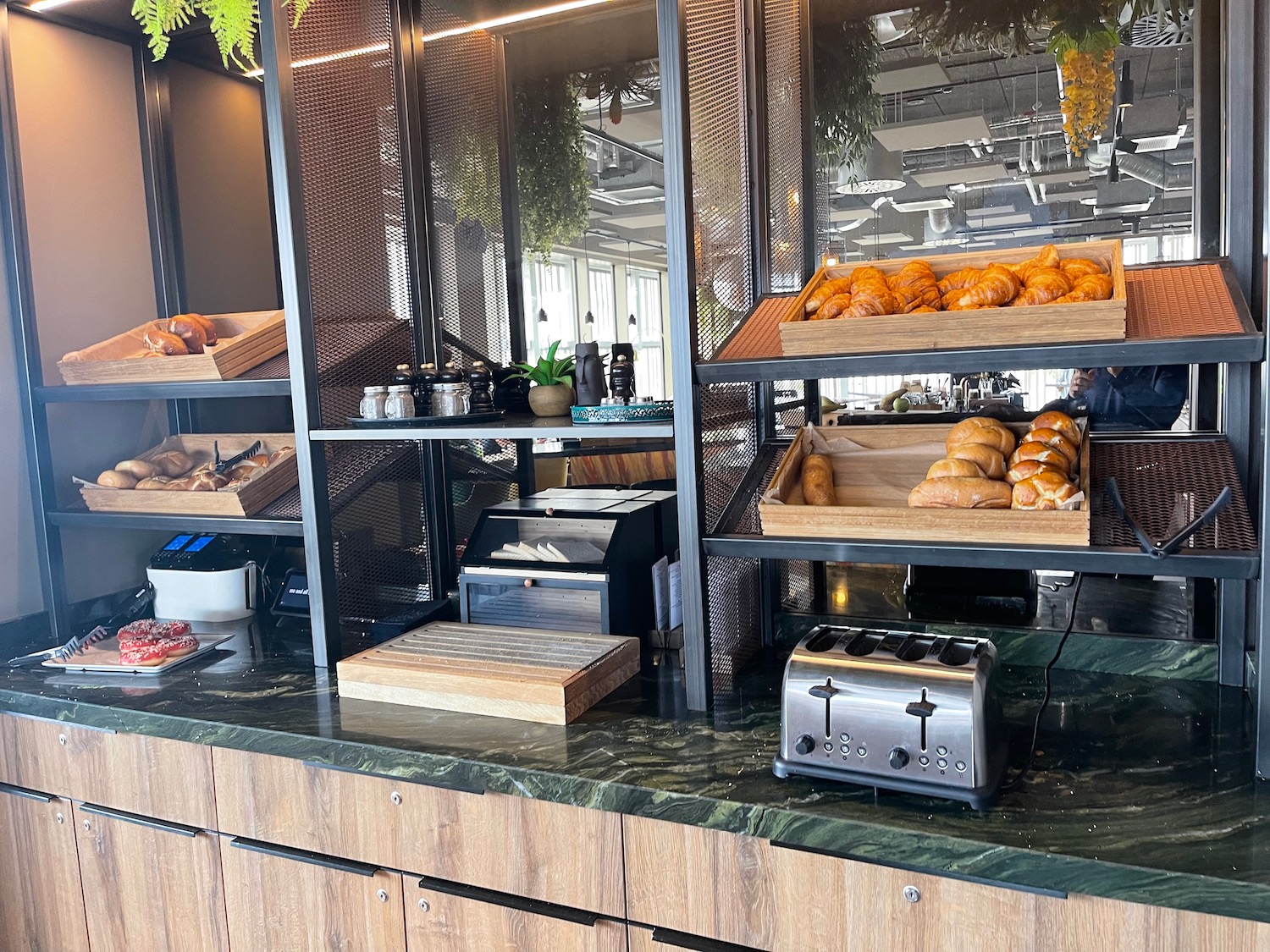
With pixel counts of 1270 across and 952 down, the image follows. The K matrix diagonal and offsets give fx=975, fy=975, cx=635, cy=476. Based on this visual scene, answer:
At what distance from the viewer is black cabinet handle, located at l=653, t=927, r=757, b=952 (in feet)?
5.05

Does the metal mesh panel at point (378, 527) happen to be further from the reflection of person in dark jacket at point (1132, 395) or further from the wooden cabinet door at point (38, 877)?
the reflection of person in dark jacket at point (1132, 395)

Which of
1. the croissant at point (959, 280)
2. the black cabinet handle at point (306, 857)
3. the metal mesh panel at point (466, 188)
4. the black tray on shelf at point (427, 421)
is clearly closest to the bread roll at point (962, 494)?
the croissant at point (959, 280)

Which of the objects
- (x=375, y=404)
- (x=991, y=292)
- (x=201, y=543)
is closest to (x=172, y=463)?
(x=201, y=543)

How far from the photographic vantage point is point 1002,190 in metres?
1.95

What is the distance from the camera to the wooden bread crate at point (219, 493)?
236 centimetres

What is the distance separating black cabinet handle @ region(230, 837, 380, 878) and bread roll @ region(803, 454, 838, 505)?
3.55ft

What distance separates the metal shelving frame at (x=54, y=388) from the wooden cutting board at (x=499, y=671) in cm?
43

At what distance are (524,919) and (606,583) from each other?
70 centimetres

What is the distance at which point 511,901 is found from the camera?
171 centimetres

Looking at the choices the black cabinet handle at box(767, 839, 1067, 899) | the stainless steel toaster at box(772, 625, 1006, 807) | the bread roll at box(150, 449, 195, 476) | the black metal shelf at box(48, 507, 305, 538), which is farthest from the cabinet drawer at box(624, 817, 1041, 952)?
the bread roll at box(150, 449, 195, 476)

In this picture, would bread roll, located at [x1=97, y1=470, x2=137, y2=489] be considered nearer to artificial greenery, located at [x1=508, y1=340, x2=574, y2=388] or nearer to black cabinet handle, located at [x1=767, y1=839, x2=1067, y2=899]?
artificial greenery, located at [x1=508, y1=340, x2=574, y2=388]

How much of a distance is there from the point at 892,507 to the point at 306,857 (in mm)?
1302

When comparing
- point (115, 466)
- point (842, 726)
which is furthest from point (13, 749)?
point (842, 726)

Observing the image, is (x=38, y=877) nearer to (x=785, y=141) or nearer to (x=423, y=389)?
(x=423, y=389)
